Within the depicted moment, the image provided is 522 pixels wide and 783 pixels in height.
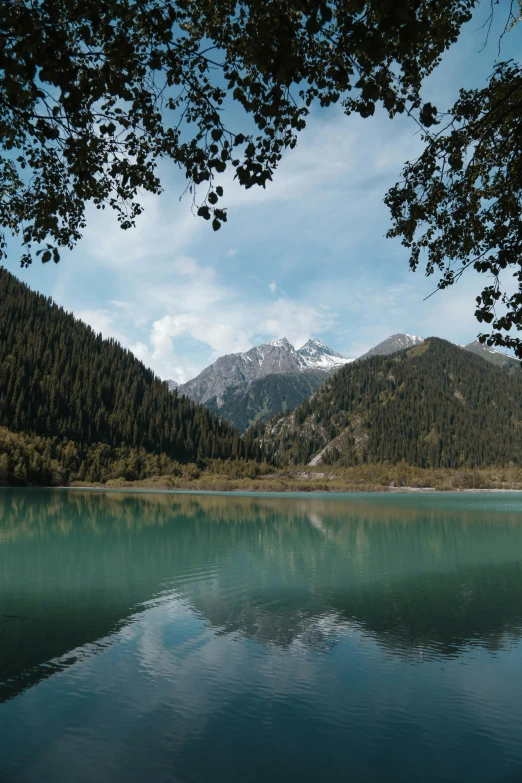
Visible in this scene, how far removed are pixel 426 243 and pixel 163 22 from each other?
7112mm

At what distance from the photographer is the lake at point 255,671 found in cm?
896

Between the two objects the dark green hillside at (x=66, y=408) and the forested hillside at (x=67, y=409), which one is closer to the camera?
the forested hillside at (x=67, y=409)

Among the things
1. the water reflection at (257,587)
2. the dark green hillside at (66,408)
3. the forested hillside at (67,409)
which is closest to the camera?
the water reflection at (257,587)

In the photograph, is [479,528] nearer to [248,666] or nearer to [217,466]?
[248,666]

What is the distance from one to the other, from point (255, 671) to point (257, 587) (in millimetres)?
11241

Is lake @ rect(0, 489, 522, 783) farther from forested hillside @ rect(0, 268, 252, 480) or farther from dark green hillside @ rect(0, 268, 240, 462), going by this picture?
dark green hillside @ rect(0, 268, 240, 462)

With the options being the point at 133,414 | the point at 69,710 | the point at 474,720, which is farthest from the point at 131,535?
the point at 133,414

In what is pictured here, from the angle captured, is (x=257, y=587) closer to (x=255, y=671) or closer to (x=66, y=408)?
(x=255, y=671)

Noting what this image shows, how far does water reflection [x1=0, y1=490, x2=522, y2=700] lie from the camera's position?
1596 cm

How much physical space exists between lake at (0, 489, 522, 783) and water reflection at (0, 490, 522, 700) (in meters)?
0.12

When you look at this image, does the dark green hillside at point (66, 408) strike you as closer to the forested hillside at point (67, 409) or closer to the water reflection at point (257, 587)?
the forested hillside at point (67, 409)

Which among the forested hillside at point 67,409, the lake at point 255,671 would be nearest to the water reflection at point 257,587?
the lake at point 255,671

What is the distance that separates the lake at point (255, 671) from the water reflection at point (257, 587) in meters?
0.12

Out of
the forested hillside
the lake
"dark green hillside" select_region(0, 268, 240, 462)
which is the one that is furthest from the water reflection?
"dark green hillside" select_region(0, 268, 240, 462)
